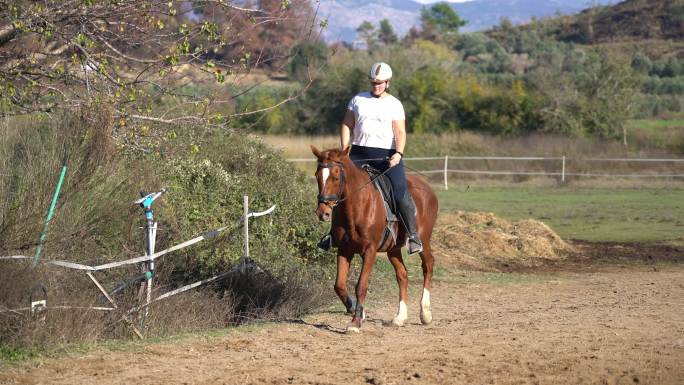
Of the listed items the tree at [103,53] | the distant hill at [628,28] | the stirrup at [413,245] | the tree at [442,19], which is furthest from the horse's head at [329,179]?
the tree at [442,19]

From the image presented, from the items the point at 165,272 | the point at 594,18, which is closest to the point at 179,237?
the point at 165,272

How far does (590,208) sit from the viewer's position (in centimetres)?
2888

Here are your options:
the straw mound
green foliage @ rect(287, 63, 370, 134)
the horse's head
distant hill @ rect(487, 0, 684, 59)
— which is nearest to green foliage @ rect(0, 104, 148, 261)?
the horse's head

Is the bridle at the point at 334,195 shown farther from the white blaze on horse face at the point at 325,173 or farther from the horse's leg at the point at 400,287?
the horse's leg at the point at 400,287

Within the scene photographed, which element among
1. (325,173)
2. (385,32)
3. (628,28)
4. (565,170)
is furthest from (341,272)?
(385,32)

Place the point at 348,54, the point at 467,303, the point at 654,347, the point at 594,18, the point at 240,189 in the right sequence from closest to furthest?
1. the point at 654,347
2. the point at 467,303
3. the point at 240,189
4. the point at 348,54
5. the point at 594,18

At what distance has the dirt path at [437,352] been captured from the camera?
8.07m

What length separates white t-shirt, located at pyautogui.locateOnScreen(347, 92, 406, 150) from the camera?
10.8m

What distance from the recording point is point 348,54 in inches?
2287

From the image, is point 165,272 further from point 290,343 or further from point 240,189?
point 240,189

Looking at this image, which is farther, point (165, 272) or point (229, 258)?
point (229, 258)

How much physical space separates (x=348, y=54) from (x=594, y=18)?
5304 centimetres

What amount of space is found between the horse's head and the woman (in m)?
0.59

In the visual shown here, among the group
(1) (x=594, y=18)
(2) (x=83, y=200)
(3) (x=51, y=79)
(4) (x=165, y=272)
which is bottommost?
(4) (x=165, y=272)
